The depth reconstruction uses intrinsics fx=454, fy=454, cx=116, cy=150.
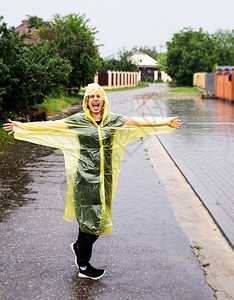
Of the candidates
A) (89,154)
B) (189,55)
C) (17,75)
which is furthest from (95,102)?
(189,55)

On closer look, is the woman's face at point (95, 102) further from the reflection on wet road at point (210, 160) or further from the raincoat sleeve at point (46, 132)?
the reflection on wet road at point (210, 160)

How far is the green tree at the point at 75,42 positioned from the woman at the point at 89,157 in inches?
958

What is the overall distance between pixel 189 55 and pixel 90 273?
59.0 metres

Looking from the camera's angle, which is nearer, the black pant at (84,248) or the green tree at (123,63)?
the black pant at (84,248)

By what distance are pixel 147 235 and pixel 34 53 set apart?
38.8 ft

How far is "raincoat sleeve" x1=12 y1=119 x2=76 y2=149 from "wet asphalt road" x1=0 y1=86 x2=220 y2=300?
120 centimetres

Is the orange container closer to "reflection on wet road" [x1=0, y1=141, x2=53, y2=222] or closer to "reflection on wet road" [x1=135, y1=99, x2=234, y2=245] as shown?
"reflection on wet road" [x1=135, y1=99, x2=234, y2=245]

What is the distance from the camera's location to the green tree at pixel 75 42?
29.2 meters

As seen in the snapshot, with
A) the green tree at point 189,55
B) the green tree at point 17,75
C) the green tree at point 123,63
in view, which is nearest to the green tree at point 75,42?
the green tree at point 17,75

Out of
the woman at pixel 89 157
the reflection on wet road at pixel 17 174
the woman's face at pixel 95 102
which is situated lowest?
the reflection on wet road at pixel 17 174

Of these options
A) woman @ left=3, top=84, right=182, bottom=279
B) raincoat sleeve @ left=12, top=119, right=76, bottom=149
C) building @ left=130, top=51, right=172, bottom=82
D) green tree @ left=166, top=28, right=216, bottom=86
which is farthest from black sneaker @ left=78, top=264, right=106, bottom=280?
building @ left=130, top=51, right=172, bottom=82

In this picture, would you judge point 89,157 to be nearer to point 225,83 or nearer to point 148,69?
point 225,83

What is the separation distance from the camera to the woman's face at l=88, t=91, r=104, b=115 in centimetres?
401

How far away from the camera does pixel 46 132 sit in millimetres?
4230
